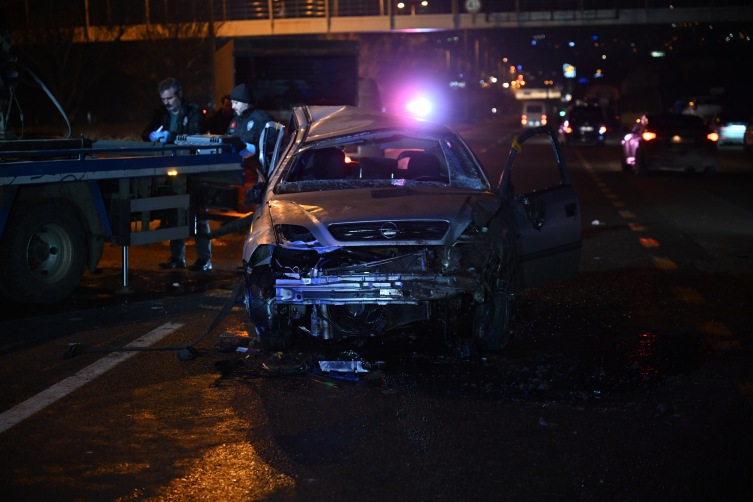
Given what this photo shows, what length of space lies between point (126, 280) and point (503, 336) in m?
4.31

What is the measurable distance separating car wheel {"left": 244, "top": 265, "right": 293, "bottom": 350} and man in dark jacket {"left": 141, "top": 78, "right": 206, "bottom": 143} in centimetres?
501

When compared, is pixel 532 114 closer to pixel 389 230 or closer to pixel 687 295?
pixel 687 295

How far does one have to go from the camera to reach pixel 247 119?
10.6 metres

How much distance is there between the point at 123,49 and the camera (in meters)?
49.1

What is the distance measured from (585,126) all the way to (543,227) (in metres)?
31.9

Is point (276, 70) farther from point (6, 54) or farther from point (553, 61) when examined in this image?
point (553, 61)

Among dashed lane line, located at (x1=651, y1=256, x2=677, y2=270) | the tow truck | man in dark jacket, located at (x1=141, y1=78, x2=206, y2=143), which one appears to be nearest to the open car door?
dashed lane line, located at (x1=651, y1=256, x2=677, y2=270)

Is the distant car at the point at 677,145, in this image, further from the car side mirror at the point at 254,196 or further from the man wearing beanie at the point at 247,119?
the car side mirror at the point at 254,196

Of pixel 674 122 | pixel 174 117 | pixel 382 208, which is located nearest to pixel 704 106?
pixel 674 122

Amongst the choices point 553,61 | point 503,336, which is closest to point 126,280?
point 503,336

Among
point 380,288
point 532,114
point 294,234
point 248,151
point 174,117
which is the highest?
point 174,117

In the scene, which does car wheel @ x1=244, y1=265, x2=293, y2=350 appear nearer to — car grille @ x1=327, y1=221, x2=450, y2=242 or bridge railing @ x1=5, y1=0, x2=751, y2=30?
car grille @ x1=327, y1=221, x2=450, y2=242

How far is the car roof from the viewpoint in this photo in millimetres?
7441

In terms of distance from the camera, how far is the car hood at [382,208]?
601cm
